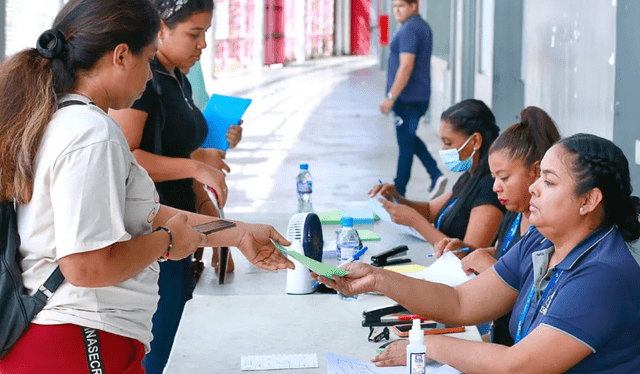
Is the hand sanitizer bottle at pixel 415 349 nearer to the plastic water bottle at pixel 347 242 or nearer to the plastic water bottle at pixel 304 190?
the plastic water bottle at pixel 347 242

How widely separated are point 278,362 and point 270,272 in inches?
33.8

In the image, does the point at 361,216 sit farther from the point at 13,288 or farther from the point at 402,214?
the point at 13,288

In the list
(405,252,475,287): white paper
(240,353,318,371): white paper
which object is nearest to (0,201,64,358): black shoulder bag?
(240,353,318,371): white paper

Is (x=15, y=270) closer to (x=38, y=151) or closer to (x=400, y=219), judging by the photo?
(x=38, y=151)

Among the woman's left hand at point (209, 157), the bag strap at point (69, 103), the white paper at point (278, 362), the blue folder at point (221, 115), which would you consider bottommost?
the white paper at point (278, 362)

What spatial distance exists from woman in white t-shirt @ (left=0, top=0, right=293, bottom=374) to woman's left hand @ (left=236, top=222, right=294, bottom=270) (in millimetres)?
357

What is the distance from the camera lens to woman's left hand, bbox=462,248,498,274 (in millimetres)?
2383

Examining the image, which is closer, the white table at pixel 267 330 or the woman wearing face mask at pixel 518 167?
the white table at pixel 267 330

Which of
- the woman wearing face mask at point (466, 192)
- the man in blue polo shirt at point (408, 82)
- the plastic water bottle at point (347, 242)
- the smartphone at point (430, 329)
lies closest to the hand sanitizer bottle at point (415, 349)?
the smartphone at point (430, 329)

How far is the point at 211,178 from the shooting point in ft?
8.77

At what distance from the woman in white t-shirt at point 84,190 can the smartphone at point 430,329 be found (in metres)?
0.64

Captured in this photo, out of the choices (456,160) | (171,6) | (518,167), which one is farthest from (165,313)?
(456,160)

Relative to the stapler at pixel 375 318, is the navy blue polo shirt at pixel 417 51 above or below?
above

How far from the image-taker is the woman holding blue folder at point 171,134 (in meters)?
2.55
